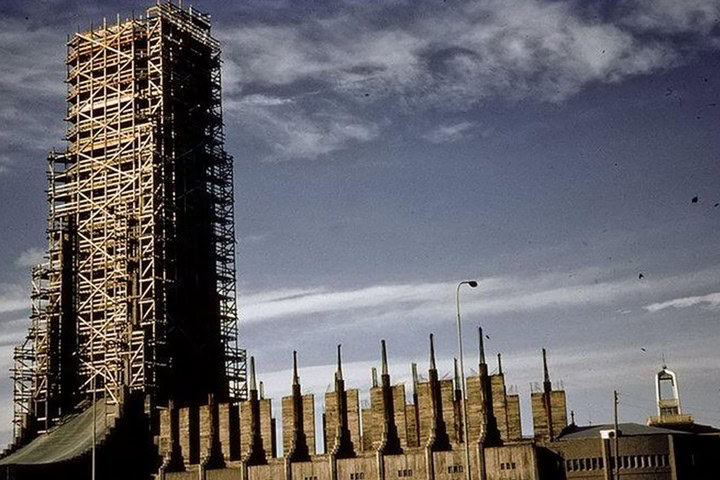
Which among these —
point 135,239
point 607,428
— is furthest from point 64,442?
point 607,428

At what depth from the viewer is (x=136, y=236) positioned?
11294 centimetres

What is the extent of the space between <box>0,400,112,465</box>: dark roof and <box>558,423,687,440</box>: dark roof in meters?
45.7

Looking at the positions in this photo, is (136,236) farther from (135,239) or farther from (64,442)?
(64,442)

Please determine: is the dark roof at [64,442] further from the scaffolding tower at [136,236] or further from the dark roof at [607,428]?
the dark roof at [607,428]

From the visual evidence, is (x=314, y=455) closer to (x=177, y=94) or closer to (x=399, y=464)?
(x=399, y=464)

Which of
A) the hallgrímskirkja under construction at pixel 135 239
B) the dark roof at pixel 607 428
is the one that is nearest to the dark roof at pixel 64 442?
the hallgrímskirkja under construction at pixel 135 239

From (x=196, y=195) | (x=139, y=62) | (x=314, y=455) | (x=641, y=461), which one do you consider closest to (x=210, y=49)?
(x=139, y=62)

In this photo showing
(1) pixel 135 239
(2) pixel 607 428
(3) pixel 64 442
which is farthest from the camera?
(1) pixel 135 239

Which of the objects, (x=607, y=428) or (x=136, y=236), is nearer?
(x=607, y=428)

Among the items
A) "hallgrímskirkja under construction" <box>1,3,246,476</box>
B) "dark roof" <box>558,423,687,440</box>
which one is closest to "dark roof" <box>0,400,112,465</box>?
"hallgrímskirkja under construction" <box>1,3,246,476</box>

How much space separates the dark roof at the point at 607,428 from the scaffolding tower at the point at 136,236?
4202 cm

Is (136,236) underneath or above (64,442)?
above

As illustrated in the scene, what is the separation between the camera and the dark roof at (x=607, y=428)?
288 feet

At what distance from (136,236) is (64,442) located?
2468 centimetres
